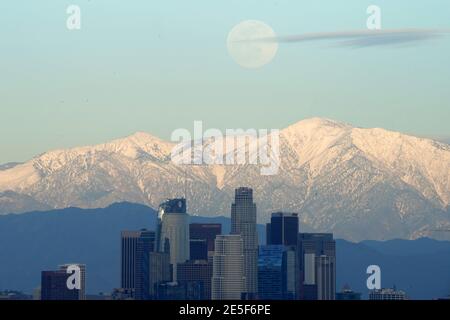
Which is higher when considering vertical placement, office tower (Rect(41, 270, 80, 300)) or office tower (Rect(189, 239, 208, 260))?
office tower (Rect(189, 239, 208, 260))

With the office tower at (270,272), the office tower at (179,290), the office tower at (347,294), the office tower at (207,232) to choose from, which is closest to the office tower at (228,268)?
the office tower at (207,232)

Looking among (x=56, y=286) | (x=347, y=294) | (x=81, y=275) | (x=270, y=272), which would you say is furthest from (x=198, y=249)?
(x=347, y=294)

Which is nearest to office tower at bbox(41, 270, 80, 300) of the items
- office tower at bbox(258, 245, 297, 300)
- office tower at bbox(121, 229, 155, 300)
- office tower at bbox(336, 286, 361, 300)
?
office tower at bbox(121, 229, 155, 300)

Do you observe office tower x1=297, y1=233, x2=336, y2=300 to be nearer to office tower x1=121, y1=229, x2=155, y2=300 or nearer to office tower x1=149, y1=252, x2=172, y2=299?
office tower x1=149, y1=252, x2=172, y2=299

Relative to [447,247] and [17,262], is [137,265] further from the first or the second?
[447,247]

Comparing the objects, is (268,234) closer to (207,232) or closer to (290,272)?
(207,232)

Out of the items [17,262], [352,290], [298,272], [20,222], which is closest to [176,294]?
[352,290]

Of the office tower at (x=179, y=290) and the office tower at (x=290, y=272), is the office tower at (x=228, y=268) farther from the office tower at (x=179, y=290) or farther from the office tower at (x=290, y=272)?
the office tower at (x=290, y=272)
